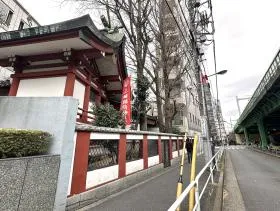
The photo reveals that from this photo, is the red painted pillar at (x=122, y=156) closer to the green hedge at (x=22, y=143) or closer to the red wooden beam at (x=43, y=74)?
the green hedge at (x=22, y=143)

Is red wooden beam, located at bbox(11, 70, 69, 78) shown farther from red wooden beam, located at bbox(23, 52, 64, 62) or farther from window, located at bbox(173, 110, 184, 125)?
window, located at bbox(173, 110, 184, 125)

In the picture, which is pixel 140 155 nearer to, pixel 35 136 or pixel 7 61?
pixel 35 136

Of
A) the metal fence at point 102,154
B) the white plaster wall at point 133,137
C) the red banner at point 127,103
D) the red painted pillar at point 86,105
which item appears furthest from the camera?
the red banner at point 127,103

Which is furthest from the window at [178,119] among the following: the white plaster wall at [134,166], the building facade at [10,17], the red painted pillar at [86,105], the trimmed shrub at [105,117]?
the trimmed shrub at [105,117]

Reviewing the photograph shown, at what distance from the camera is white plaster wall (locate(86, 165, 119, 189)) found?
564 centimetres

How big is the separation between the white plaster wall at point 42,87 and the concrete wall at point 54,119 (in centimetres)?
377

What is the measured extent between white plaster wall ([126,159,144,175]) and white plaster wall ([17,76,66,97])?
14.4 feet

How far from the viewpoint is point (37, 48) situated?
8.30 m

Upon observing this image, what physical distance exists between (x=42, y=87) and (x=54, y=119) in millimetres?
5300

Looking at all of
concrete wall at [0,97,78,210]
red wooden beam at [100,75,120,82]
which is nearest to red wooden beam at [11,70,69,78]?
concrete wall at [0,97,78,210]

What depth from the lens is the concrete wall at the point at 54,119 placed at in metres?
4.57

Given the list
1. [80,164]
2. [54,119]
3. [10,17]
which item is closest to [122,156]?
[80,164]

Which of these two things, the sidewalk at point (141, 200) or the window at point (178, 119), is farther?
the window at point (178, 119)

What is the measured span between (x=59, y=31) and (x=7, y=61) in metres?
3.99
